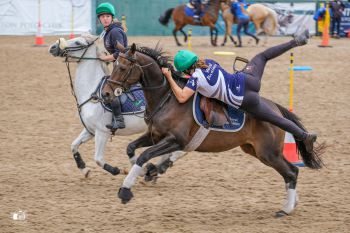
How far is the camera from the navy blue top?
354 inches

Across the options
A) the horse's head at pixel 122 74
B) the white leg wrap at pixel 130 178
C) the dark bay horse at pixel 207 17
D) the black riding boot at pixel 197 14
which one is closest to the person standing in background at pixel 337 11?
the dark bay horse at pixel 207 17

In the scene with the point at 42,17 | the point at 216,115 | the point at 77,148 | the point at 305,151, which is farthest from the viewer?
the point at 42,17

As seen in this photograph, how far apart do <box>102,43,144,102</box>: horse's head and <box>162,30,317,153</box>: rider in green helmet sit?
38 centimetres

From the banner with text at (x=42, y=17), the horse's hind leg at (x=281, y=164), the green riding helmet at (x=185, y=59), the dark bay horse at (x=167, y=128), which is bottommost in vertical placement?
the banner with text at (x=42, y=17)

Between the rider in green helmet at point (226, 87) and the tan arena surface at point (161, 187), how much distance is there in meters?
1.07

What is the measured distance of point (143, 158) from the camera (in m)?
7.11

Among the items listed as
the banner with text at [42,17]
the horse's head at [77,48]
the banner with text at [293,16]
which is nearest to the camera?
the horse's head at [77,48]

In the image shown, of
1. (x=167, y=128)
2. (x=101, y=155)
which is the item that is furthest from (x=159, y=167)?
(x=167, y=128)

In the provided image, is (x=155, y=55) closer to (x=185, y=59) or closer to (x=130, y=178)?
(x=185, y=59)

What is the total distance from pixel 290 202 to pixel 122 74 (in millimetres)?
2302

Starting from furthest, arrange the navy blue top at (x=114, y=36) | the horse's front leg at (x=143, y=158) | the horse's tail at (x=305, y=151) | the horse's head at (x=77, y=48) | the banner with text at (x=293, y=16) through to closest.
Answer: the banner with text at (x=293, y=16) < the horse's head at (x=77, y=48) < the navy blue top at (x=114, y=36) < the horse's tail at (x=305, y=151) < the horse's front leg at (x=143, y=158)

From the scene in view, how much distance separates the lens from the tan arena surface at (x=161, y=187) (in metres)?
7.26

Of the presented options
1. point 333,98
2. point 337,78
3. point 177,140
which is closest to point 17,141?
point 177,140

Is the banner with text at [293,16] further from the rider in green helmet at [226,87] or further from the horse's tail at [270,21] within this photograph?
the rider in green helmet at [226,87]
